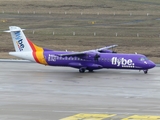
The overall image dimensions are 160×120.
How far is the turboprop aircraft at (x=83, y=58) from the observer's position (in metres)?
52.4

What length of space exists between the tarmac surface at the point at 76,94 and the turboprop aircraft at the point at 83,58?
0.81 metres

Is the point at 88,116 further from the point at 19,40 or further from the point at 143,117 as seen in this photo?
the point at 19,40

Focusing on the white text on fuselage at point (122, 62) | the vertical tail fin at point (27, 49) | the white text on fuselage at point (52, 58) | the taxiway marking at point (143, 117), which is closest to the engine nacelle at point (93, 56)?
the white text on fuselage at point (122, 62)

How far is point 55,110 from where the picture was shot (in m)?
33.7

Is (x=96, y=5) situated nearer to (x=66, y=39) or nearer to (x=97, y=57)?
(x=66, y=39)

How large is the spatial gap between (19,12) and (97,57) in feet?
211

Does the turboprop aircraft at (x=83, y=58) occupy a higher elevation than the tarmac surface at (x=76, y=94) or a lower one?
higher

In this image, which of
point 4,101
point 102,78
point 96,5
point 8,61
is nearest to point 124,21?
point 96,5

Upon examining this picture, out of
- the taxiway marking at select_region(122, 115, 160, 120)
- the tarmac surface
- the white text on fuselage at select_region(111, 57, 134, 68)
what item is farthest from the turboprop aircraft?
the taxiway marking at select_region(122, 115, 160, 120)

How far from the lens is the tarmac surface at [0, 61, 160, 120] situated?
32625 millimetres

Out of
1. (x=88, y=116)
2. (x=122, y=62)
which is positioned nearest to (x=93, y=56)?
(x=122, y=62)

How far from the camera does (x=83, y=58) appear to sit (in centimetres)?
5391

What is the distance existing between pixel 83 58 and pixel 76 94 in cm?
1381

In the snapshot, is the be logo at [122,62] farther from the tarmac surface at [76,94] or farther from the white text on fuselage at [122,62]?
the tarmac surface at [76,94]
